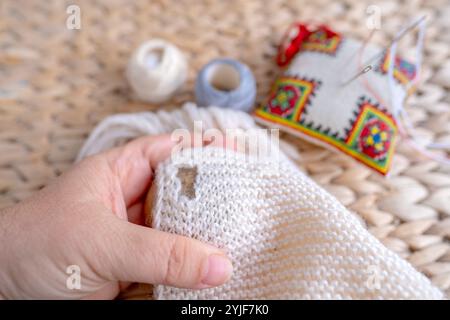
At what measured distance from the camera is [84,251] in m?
0.49

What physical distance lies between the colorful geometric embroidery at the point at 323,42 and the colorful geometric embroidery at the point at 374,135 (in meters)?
0.13

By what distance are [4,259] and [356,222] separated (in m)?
0.43

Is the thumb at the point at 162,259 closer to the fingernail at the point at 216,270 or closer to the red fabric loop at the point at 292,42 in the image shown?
the fingernail at the point at 216,270

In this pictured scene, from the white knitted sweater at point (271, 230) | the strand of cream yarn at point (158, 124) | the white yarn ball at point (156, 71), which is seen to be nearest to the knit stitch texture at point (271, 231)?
the white knitted sweater at point (271, 230)

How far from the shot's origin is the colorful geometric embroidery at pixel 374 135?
0.66m

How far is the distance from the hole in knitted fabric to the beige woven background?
0.22m

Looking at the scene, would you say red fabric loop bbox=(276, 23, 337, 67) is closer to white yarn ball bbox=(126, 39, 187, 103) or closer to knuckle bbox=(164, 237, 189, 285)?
white yarn ball bbox=(126, 39, 187, 103)

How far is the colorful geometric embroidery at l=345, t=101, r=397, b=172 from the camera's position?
0.66 metres

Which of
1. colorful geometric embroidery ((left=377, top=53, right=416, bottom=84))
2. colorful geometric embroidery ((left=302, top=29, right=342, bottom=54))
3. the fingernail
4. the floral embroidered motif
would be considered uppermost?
colorful geometric embroidery ((left=302, top=29, right=342, bottom=54))

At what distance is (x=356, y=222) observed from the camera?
51 cm

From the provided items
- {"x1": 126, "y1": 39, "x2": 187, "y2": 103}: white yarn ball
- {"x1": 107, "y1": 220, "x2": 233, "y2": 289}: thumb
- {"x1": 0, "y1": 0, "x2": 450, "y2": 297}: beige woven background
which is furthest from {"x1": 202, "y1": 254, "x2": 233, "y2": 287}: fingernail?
{"x1": 126, "y1": 39, "x2": 187, "y2": 103}: white yarn ball
